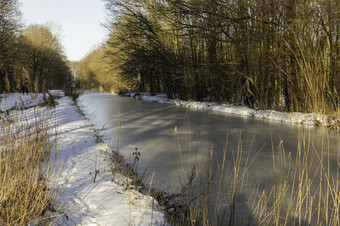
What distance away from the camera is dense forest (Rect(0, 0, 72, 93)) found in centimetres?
2073

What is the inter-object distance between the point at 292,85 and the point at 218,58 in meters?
4.22

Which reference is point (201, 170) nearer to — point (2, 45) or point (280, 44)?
point (280, 44)

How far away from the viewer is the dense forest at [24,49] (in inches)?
816

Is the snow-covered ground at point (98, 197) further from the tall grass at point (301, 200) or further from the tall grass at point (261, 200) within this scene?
the tall grass at point (301, 200)

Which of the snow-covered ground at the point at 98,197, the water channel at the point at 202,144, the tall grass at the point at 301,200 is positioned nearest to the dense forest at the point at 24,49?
the water channel at the point at 202,144


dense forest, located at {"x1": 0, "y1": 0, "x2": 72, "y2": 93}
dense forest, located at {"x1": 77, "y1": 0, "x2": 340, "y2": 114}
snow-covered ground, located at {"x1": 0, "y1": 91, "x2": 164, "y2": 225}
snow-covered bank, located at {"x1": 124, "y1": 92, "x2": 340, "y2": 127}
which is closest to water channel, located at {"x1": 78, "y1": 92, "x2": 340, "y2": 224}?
snow-covered bank, located at {"x1": 124, "y1": 92, "x2": 340, "y2": 127}

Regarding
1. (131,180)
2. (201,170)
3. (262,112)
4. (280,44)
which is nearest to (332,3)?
(280,44)

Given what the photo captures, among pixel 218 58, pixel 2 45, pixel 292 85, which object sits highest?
pixel 2 45

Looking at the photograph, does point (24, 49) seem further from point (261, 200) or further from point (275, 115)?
point (261, 200)

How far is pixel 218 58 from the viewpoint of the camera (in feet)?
42.8

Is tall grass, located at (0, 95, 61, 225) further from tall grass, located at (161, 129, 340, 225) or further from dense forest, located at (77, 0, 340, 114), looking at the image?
dense forest, located at (77, 0, 340, 114)

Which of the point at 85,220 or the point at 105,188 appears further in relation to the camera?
the point at 105,188

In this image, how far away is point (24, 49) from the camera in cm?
2769

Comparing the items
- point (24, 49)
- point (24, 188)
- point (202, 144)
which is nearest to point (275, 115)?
point (202, 144)
